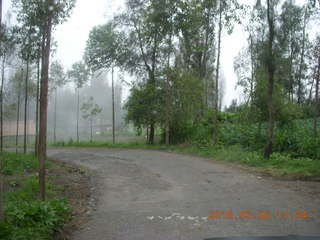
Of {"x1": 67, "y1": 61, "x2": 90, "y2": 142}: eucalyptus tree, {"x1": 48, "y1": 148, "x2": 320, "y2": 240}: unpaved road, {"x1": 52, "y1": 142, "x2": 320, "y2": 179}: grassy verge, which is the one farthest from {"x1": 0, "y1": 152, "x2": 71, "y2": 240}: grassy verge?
{"x1": 67, "y1": 61, "x2": 90, "y2": 142}: eucalyptus tree

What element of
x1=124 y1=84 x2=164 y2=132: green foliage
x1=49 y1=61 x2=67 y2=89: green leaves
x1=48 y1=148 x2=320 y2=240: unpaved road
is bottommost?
x1=48 y1=148 x2=320 y2=240: unpaved road

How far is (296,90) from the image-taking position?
36688 mm

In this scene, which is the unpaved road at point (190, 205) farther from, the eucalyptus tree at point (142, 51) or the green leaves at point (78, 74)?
the green leaves at point (78, 74)

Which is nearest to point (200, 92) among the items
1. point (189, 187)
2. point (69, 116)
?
point (189, 187)

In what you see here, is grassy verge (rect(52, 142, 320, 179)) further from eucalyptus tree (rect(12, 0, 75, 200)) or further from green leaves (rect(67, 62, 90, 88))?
green leaves (rect(67, 62, 90, 88))

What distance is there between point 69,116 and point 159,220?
64.6 meters

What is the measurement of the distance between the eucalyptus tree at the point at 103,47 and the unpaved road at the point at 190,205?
1647 cm

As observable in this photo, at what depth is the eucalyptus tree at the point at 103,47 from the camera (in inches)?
1021

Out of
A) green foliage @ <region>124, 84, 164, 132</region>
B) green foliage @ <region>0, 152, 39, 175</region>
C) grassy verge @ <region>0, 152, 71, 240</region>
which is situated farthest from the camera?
green foliage @ <region>124, 84, 164, 132</region>

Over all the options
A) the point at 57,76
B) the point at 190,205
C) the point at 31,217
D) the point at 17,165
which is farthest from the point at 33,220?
the point at 57,76

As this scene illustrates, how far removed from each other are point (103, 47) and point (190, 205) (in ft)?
71.4

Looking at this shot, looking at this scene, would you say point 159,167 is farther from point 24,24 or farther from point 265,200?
point 24,24

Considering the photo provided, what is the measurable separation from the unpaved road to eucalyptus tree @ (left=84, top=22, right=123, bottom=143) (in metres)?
16.5

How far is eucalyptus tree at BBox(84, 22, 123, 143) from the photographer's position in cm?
2594
